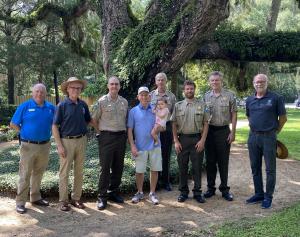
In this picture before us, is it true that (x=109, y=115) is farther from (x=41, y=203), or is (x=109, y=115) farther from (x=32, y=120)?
(x=41, y=203)

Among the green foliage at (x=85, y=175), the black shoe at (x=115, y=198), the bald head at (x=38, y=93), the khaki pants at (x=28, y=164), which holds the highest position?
the bald head at (x=38, y=93)

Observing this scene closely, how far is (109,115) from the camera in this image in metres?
6.65

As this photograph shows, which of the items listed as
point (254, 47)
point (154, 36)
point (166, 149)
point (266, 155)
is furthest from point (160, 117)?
point (254, 47)

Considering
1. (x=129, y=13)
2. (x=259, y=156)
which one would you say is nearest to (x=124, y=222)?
(x=259, y=156)

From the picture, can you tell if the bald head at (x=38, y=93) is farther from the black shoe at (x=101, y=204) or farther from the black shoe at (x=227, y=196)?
the black shoe at (x=227, y=196)

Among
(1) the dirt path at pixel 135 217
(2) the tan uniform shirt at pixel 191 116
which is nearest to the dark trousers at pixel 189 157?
(2) the tan uniform shirt at pixel 191 116

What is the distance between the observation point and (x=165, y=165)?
26.1 feet

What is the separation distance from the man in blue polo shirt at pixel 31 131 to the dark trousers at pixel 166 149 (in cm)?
211

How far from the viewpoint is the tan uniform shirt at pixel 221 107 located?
694 centimetres

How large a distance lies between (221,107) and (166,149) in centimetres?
146

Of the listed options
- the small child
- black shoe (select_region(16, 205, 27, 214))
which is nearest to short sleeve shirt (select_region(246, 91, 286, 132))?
the small child

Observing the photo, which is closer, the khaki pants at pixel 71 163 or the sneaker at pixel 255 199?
the khaki pants at pixel 71 163

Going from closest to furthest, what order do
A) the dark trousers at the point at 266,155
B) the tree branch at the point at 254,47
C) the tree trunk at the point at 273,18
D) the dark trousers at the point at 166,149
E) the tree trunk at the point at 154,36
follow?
1. the dark trousers at the point at 266,155
2. the dark trousers at the point at 166,149
3. the tree trunk at the point at 154,36
4. the tree branch at the point at 254,47
5. the tree trunk at the point at 273,18

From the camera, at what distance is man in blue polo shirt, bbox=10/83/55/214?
21.4 feet
